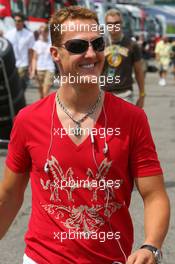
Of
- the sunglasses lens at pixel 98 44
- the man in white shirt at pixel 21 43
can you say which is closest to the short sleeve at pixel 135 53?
the sunglasses lens at pixel 98 44

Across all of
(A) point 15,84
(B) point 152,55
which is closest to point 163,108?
(A) point 15,84

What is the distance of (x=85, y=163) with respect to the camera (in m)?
2.86

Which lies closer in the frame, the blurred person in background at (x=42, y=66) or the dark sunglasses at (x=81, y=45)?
the dark sunglasses at (x=81, y=45)

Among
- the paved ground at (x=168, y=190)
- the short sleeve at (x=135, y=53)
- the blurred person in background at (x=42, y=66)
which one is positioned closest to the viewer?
the paved ground at (x=168, y=190)

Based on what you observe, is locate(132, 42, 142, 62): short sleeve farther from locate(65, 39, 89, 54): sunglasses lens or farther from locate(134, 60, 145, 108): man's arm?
locate(65, 39, 89, 54): sunglasses lens

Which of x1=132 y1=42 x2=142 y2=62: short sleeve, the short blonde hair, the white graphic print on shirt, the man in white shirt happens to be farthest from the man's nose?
the man in white shirt

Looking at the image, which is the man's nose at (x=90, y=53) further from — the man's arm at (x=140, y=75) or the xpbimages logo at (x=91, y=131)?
the man's arm at (x=140, y=75)

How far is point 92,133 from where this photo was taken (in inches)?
114

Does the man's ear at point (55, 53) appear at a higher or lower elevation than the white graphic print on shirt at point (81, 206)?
higher

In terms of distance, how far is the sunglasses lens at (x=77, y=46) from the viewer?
9.39 ft

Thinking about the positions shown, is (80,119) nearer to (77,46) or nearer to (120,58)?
(77,46)

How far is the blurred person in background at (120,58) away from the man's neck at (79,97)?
523 cm

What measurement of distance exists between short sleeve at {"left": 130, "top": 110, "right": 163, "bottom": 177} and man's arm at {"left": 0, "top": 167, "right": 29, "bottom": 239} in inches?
18.2

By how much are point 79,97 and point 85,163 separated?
0.80 ft
